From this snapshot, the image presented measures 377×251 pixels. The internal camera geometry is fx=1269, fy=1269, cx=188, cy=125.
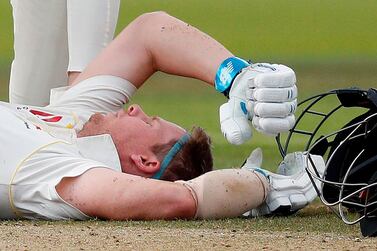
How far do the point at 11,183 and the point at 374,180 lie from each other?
1132 mm

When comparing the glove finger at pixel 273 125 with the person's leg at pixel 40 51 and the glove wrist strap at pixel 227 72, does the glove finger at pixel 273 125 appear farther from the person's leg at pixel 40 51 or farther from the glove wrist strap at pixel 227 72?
the person's leg at pixel 40 51

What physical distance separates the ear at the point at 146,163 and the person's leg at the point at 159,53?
1.22ft

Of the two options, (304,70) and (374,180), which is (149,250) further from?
(304,70)

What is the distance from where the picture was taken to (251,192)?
3990mm

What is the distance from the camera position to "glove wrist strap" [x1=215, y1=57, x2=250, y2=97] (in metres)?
4.19

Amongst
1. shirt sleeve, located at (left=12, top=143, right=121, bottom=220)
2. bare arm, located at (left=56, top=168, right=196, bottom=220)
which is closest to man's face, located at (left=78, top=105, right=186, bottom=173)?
shirt sleeve, located at (left=12, top=143, right=121, bottom=220)

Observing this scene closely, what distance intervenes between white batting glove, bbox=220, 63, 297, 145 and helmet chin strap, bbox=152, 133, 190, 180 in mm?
144

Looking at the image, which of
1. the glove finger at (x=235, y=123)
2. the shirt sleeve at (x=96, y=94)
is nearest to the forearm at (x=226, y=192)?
the glove finger at (x=235, y=123)

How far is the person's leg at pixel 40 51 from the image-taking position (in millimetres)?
5449

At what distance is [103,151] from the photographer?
13.5 ft

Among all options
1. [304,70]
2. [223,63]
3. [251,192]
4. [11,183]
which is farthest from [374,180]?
[304,70]

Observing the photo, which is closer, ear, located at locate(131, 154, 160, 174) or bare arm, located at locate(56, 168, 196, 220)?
bare arm, located at locate(56, 168, 196, 220)

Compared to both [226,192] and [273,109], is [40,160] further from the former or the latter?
[273,109]

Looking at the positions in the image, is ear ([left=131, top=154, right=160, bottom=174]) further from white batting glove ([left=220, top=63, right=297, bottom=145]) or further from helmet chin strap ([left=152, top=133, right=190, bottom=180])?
white batting glove ([left=220, top=63, right=297, bottom=145])
